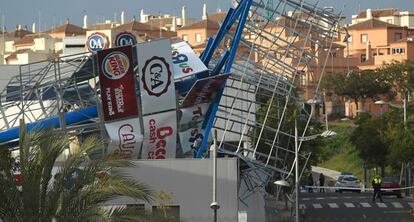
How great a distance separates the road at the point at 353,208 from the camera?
47531mm

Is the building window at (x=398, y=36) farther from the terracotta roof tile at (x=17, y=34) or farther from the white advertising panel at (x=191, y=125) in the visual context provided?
the white advertising panel at (x=191, y=125)

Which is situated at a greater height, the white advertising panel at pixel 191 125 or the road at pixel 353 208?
the white advertising panel at pixel 191 125

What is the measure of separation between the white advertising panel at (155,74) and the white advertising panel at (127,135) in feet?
1.70

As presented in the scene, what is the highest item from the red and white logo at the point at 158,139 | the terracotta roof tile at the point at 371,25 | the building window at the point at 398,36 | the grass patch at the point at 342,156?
the terracotta roof tile at the point at 371,25

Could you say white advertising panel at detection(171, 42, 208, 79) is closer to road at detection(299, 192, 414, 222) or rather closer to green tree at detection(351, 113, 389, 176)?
road at detection(299, 192, 414, 222)

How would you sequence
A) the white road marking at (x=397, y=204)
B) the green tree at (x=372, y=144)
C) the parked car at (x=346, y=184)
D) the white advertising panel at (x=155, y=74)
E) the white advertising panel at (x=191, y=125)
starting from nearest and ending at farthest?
the white advertising panel at (x=155, y=74)
the white advertising panel at (x=191, y=125)
the white road marking at (x=397, y=204)
the parked car at (x=346, y=184)
the green tree at (x=372, y=144)

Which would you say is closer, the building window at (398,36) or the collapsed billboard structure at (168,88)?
the collapsed billboard structure at (168,88)

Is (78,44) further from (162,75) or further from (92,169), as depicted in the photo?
(92,169)

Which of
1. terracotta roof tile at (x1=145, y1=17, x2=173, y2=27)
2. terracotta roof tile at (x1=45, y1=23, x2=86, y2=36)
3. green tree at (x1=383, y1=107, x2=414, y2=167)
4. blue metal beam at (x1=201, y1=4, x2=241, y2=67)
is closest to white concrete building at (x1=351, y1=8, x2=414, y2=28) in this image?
terracotta roof tile at (x1=145, y1=17, x2=173, y2=27)

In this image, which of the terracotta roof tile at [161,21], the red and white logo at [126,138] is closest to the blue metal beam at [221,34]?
the red and white logo at [126,138]

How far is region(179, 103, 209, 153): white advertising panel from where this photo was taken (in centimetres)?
4206

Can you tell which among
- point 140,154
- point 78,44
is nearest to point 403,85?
point 78,44

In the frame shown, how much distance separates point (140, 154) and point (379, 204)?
759 inches

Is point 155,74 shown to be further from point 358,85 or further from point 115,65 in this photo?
point 358,85
